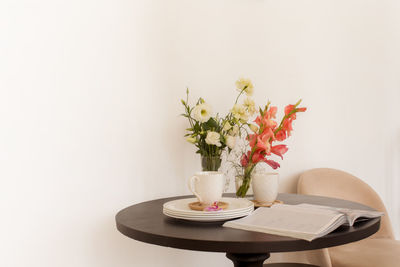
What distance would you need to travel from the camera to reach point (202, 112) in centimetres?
175

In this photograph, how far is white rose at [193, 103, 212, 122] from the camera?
173 centimetres

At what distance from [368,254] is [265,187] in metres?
0.76

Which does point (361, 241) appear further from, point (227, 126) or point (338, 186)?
point (227, 126)

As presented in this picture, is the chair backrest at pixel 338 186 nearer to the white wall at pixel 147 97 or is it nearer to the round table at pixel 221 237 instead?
the white wall at pixel 147 97

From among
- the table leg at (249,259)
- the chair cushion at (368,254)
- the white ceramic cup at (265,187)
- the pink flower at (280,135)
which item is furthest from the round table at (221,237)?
the chair cushion at (368,254)

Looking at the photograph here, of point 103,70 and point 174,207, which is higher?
point 103,70

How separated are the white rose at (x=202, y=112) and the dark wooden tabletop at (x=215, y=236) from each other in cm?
52

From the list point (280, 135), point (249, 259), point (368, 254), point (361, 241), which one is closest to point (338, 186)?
point (361, 241)

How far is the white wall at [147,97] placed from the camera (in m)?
1.50

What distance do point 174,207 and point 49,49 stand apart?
797 mm

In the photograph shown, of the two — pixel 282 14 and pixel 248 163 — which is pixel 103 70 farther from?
pixel 282 14

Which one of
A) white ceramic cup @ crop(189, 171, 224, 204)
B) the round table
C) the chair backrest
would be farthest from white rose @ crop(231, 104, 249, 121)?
the chair backrest

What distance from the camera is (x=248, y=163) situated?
1.62 metres

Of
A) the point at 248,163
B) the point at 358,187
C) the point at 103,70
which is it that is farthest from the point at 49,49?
the point at 358,187
